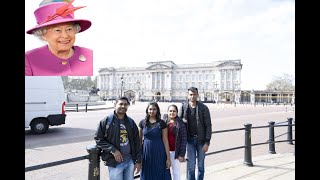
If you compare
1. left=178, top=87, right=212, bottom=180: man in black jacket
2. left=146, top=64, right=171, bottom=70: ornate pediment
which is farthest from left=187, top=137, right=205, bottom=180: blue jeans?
left=146, top=64, right=171, bottom=70: ornate pediment

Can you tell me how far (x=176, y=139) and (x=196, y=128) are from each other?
0.63 metres

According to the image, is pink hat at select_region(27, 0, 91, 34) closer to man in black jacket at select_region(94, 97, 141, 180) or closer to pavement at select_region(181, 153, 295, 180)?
man in black jacket at select_region(94, 97, 141, 180)

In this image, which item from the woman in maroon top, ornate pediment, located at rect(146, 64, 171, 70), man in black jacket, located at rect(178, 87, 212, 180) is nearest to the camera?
the woman in maroon top

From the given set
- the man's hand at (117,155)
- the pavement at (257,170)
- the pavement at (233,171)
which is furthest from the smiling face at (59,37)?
the pavement at (257,170)

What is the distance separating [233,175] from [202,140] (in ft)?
4.94

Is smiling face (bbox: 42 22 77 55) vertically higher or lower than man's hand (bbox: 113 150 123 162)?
higher

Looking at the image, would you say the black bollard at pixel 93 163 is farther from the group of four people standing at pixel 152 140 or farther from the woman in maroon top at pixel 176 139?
the woman in maroon top at pixel 176 139

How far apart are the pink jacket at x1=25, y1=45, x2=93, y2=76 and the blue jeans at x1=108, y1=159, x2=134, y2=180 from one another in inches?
74.4

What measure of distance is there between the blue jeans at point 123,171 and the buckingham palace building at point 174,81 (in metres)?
109

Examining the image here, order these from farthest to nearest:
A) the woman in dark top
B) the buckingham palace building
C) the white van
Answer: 1. the buckingham palace building
2. the white van
3. the woman in dark top

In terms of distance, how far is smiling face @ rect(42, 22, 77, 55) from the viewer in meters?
2.05

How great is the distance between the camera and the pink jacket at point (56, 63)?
6.36 ft
